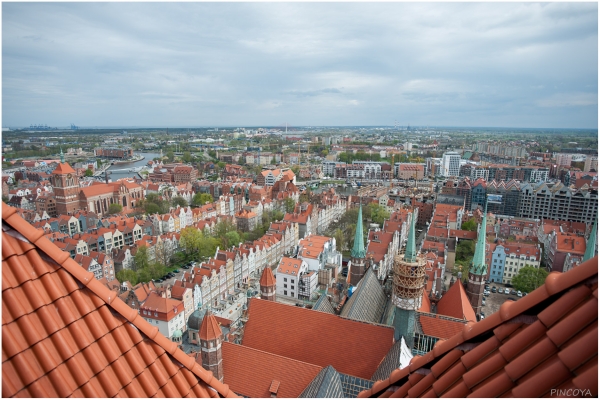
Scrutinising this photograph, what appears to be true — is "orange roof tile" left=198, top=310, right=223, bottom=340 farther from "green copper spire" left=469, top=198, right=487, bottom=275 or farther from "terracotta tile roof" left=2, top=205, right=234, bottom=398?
"green copper spire" left=469, top=198, right=487, bottom=275

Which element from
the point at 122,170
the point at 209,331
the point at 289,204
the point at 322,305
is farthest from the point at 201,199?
the point at 122,170

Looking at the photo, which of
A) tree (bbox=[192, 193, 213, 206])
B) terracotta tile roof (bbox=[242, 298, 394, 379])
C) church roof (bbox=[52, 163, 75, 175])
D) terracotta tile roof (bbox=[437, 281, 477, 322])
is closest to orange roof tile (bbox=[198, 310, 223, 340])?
terracotta tile roof (bbox=[242, 298, 394, 379])

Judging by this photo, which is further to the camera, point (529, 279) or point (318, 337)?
point (529, 279)

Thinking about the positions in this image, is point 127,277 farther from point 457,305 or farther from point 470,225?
point 470,225

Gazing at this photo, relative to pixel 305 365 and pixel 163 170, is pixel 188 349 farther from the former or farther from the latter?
pixel 163 170

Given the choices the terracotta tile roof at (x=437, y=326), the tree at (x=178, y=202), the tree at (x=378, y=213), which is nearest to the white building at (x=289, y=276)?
the terracotta tile roof at (x=437, y=326)

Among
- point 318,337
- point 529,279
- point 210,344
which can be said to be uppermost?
point 210,344

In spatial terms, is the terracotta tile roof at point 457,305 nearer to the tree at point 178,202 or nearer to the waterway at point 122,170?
the tree at point 178,202
